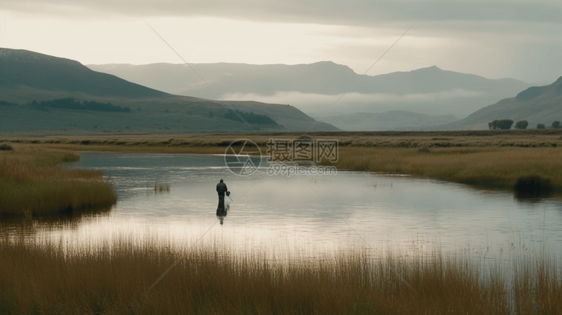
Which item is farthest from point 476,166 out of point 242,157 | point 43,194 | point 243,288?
point 242,157

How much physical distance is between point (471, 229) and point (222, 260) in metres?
11.8

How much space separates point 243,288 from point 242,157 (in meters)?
68.3

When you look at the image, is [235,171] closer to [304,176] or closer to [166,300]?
[304,176]

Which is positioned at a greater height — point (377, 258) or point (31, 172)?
point (31, 172)

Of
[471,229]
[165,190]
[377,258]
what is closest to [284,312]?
[377,258]

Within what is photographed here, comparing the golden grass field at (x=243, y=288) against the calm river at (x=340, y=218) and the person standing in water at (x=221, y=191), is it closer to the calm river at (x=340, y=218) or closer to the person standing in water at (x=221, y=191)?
the calm river at (x=340, y=218)

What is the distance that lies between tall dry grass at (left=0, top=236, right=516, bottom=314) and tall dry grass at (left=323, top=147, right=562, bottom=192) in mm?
26519

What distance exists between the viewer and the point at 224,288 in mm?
12141

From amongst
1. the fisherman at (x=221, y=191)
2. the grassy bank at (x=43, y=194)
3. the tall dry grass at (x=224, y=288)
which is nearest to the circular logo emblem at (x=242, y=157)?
the grassy bank at (x=43, y=194)

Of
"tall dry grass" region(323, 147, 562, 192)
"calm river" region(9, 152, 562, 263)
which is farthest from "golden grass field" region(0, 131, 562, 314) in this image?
"tall dry grass" region(323, 147, 562, 192)

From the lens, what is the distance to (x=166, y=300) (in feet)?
37.5

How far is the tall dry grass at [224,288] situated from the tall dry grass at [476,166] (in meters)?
26.5

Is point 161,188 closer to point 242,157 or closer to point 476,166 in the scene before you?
point 476,166

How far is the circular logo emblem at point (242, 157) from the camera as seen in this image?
56.7 meters
